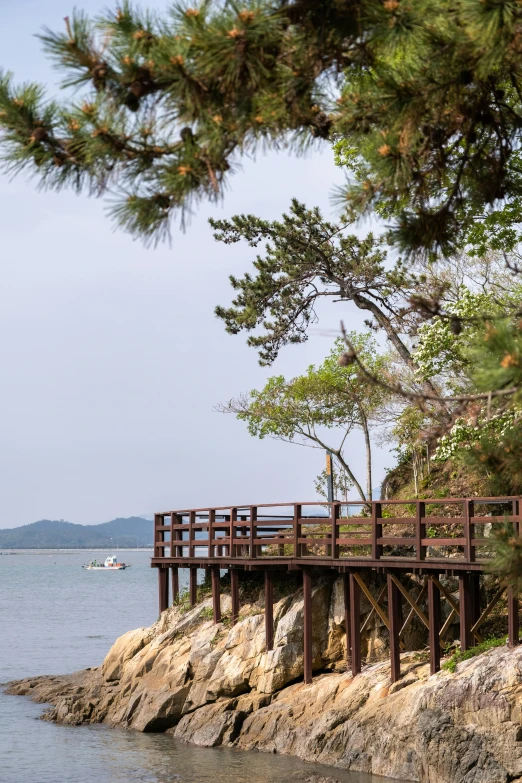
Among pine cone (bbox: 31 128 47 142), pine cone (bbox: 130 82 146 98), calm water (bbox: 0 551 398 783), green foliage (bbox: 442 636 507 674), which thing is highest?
pine cone (bbox: 130 82 146 98)

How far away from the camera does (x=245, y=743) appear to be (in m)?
21.4

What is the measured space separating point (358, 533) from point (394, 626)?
2594mm

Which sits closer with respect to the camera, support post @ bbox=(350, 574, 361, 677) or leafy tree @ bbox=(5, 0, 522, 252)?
leafy tree @ bbox=(5, 0, 522, 252)

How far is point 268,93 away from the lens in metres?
10.1

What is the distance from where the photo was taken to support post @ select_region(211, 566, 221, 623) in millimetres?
26359

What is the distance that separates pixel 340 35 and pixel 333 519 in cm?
1343

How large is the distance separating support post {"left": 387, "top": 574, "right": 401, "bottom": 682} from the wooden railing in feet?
2.10

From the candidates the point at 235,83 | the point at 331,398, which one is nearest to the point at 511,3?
the point at 235,83

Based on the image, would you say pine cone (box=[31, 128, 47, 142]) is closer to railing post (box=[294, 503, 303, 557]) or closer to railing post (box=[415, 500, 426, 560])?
railing post (box=[415, 500, 426, 560])

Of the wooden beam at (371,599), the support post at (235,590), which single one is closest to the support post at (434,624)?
the wooden beam at (371,599)

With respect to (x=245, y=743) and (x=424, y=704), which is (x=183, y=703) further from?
(x=424, y=704)

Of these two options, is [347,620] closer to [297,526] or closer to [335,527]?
[335,527]

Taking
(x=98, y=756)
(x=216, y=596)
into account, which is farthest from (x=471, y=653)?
(x=216, y=596)

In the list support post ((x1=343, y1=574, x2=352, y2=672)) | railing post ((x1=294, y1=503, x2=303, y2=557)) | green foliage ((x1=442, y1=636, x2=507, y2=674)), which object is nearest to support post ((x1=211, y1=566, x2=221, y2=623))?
railing post ((x1=294, y1=503, x2=303, y2=557))
